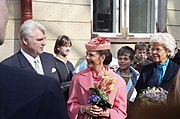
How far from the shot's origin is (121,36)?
301 inches

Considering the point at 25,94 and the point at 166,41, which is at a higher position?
the point at 166,41

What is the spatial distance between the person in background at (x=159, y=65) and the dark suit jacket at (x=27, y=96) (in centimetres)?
299

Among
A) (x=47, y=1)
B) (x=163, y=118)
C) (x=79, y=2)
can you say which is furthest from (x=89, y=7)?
(x=163, y=118)

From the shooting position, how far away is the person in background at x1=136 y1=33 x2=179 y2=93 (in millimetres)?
4027

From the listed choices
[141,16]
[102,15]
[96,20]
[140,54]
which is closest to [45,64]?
[140,54]

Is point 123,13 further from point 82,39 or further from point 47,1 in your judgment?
point 47,1

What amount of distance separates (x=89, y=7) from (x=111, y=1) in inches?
35.5

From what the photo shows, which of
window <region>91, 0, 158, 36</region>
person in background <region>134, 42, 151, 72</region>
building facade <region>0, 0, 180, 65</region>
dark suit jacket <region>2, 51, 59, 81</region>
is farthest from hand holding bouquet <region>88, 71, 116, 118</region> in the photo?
window <region>91, 0, 158, 36</region>

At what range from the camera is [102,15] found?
7.68 meters

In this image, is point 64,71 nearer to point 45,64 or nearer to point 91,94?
point 45,64

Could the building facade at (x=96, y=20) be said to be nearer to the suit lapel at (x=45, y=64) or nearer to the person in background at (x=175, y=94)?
the suit lapel at (x=45, y=64)

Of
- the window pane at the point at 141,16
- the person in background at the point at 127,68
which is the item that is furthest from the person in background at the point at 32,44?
the window pane at the point at 141,16

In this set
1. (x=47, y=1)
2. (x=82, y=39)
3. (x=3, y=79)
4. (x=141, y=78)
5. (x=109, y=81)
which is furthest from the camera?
(x=82, y=39)

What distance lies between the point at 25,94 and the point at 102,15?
670 centimetres
